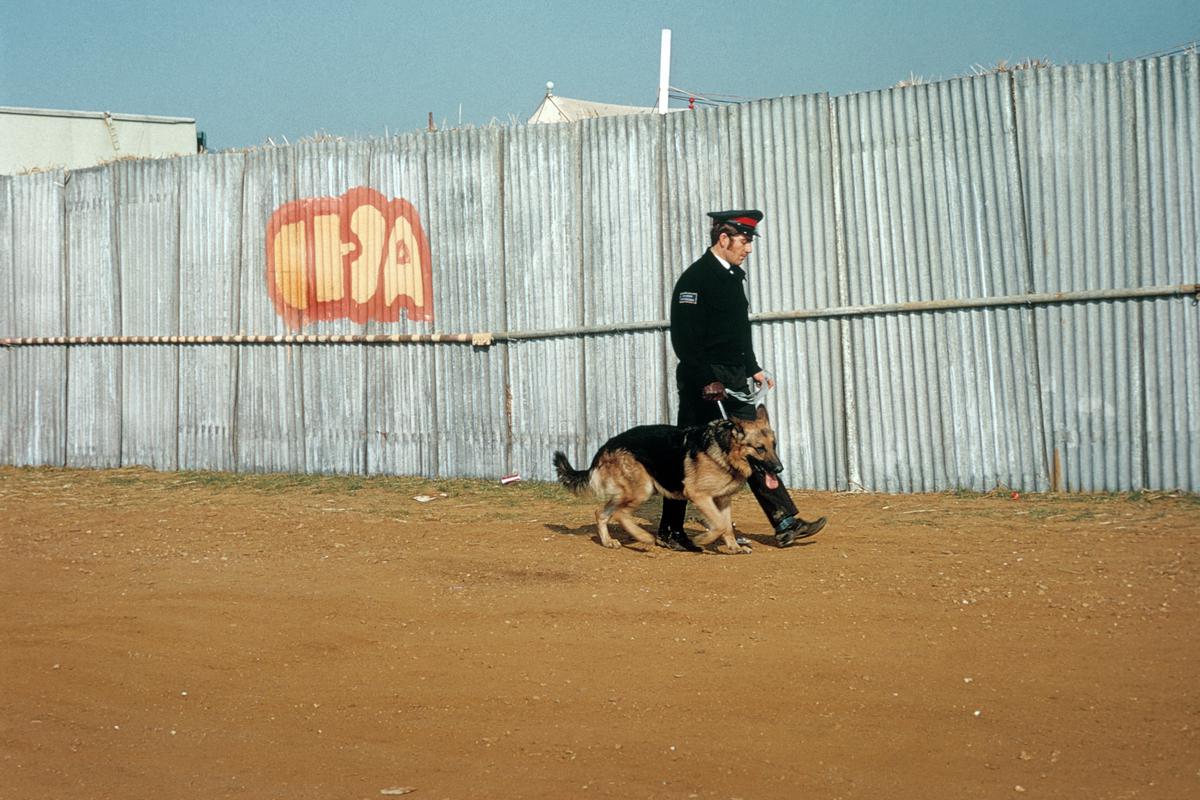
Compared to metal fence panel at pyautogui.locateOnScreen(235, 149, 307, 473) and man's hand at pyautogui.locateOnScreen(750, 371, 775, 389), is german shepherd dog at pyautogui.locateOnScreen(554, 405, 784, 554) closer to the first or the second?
man's hand at pyautogui.locateOnScreen(750, 371, 775, 389)

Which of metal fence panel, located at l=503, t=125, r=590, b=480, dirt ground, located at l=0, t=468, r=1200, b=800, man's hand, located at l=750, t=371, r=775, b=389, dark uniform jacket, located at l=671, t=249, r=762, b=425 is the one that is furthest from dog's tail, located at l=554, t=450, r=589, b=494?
metal fence panel, located at l=503, t=125, r=590, b=480

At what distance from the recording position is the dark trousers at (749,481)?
24.9 feet

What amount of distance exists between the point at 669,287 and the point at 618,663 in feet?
19.6

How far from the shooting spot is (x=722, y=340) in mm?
7719

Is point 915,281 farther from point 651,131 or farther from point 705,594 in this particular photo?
point 705,594

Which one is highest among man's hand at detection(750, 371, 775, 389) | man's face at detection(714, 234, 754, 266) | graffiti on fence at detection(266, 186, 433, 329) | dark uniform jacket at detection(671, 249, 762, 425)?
graffiti on fence at detection(266, 186, 433, 329)

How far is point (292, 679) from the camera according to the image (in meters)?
5.34

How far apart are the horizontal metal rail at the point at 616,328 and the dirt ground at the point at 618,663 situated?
155 centimetres

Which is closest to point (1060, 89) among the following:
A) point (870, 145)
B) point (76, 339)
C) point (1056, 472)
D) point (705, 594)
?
point (870, 145)

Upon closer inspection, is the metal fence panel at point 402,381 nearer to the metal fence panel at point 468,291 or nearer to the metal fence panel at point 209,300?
the metal fence panel at point 468,291

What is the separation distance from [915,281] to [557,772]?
673 centimetres

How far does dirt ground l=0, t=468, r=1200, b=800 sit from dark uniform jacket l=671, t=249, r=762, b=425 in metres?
1.12

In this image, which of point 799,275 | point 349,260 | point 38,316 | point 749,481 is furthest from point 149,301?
point 749,481

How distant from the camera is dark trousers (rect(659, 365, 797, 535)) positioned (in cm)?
759
